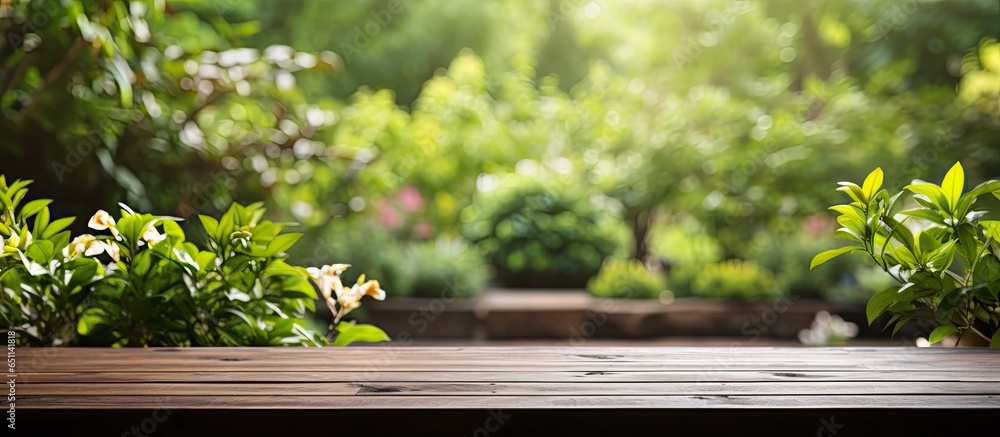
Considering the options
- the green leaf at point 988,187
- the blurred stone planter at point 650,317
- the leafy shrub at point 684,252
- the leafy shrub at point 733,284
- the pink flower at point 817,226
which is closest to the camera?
the green leaf at point 988,187

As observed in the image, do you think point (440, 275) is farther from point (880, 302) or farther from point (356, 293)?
point (880, 302)

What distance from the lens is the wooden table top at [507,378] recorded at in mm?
836

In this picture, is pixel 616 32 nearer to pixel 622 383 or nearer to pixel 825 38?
pixel 825 38

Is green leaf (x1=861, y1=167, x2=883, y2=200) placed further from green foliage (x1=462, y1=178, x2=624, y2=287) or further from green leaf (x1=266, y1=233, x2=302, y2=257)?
green foliage (x1=462, y1=178, x2=624, y2=287)

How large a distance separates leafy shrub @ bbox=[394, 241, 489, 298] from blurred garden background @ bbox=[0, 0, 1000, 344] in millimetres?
21

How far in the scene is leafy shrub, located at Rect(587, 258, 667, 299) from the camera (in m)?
4.68

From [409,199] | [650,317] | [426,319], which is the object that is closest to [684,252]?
[650,317]

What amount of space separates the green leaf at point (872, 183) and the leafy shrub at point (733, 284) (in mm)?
3453

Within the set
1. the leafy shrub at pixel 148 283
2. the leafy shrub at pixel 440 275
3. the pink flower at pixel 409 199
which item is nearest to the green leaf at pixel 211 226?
the leafy shrub at pixel 148 283

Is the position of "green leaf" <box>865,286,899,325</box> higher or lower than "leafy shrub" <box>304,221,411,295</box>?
lower

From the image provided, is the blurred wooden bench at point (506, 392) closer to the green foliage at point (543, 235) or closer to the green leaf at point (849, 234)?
the green leaf at point (849, 234)

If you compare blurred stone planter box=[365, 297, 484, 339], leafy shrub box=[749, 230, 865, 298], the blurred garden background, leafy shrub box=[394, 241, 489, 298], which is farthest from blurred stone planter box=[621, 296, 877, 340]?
leafy shrub box=[394, 241, 489, 298]

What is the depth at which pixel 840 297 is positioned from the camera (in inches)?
190

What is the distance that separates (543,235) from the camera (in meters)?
5.59
